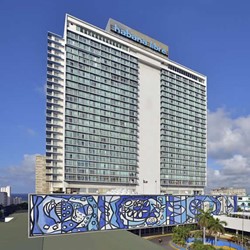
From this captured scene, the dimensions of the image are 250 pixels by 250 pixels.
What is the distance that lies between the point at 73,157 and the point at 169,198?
168 ft

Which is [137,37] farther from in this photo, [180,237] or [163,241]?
[180,237]

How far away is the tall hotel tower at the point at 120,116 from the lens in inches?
5256

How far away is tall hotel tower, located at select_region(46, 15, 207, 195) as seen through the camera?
5256 inches

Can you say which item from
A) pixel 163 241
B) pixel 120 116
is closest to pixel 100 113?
pixel 120 116

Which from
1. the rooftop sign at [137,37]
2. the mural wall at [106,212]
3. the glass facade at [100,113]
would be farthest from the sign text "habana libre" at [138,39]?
the mural wall at [106,212]

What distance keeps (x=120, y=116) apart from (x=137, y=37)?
46.3 metres

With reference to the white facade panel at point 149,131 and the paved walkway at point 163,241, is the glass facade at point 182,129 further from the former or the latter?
the paved walkway at point 163,241

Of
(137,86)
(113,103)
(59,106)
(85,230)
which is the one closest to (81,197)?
(85,230)

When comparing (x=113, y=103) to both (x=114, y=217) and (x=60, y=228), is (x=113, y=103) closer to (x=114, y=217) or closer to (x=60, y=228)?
(x=114, y=217)

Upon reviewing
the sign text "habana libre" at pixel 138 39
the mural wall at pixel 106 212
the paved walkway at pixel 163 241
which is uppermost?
the sign text "habana libre" at pixel 138 39

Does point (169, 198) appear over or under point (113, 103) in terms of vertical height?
under

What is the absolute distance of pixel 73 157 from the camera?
13350cm

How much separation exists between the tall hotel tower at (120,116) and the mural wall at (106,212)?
28.7 m

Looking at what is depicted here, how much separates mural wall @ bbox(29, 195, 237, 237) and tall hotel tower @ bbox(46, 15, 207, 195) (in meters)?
28.7
